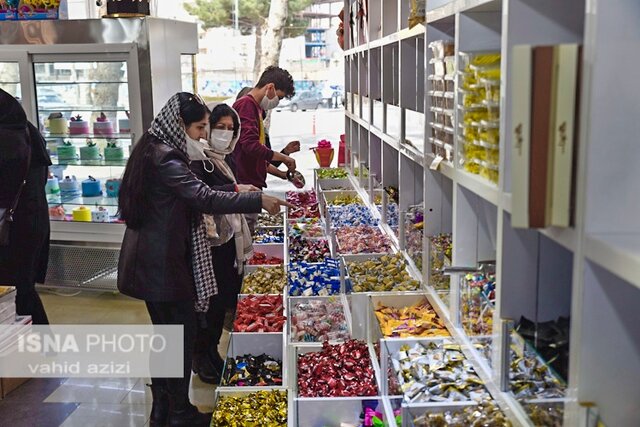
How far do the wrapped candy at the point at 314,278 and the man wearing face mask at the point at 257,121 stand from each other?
1098 millimetres

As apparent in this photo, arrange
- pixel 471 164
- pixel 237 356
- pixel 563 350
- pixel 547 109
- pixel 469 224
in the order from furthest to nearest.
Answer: pixel 237 356 → pixel 469 224 → pixel 471 164 → pixel 563 350 → pixel 547 109

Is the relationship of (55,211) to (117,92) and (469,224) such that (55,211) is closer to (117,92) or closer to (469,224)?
(117,92)

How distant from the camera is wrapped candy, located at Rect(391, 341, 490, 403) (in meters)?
2.11

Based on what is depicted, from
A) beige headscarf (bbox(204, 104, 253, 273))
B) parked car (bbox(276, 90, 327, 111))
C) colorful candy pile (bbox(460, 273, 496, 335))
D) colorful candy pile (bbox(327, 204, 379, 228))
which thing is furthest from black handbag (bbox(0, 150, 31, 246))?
parked car (bbox(276, 90, 327, 111))

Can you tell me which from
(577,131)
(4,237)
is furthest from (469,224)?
(4,237)

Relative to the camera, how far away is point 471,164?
6.98 feet

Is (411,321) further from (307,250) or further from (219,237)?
(307,250)

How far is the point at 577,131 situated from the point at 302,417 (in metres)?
1.56

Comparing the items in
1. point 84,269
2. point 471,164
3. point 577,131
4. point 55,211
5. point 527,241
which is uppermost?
point 577,131

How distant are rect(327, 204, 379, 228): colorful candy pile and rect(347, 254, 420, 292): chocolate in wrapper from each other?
932 mm

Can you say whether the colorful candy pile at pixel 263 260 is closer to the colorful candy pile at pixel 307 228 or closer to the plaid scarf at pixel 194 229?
the colorful candy pile at pixel 307 228

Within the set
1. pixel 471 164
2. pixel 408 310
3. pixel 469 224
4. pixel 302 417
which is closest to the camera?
pixel 471 164

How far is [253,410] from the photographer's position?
2.71m

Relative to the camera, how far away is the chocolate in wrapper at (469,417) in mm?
1842
